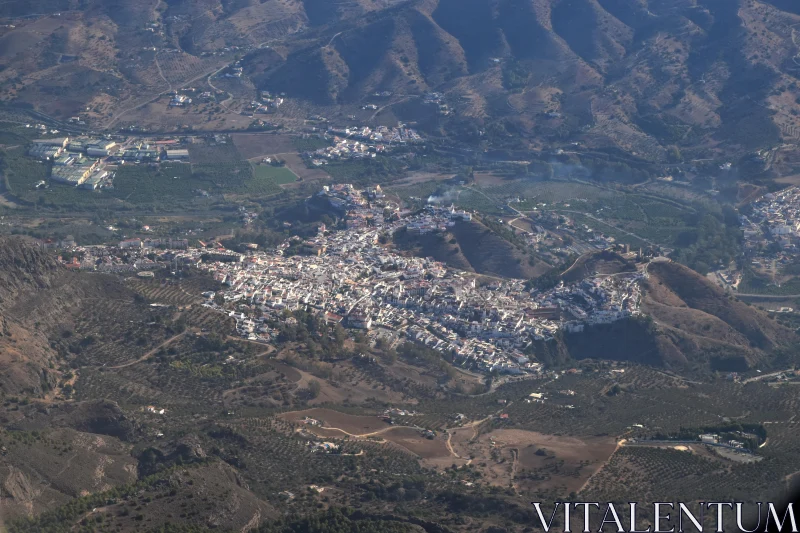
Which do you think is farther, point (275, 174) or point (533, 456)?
point (275, 174)

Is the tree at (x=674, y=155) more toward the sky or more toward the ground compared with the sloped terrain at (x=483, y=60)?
more toward the ground

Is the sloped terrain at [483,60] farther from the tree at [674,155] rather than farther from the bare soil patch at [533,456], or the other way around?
the bare soil patch at [533,456]

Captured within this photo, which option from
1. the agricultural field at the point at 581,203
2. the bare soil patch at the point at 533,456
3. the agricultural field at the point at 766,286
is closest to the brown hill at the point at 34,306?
the bare soil patch at the point at 533,456

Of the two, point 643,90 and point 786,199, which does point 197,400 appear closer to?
point 786,199

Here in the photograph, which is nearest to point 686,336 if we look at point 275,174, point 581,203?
point 581,203

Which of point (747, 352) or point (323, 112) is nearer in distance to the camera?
point (747, 352)

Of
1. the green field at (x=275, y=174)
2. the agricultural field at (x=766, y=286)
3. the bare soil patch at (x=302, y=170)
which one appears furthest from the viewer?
the bare soil patch at (x=302, y=170)

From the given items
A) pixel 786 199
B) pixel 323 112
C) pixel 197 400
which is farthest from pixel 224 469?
pixel 323 112

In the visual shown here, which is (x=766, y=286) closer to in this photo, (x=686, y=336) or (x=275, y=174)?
(x=686, y=336)
